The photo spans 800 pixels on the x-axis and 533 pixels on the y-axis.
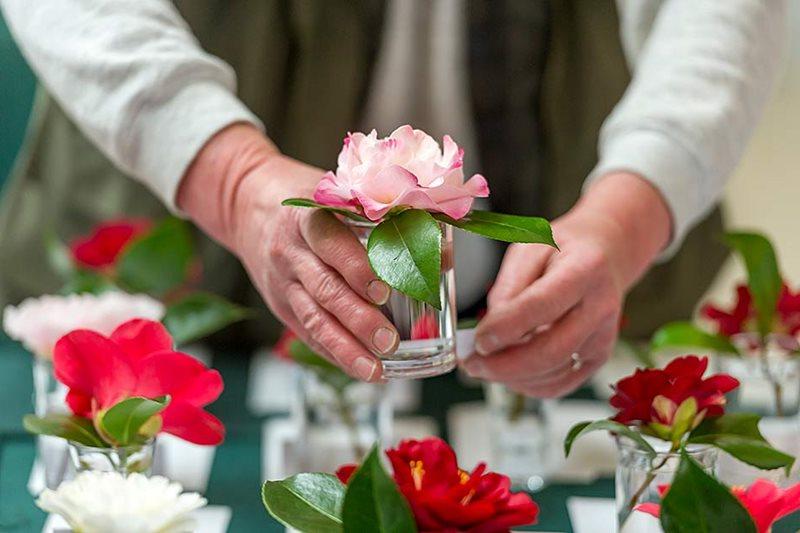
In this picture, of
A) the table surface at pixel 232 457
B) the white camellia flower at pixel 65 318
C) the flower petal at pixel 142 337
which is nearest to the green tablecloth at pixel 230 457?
the table surface at pixel 232 457

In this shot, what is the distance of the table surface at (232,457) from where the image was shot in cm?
88

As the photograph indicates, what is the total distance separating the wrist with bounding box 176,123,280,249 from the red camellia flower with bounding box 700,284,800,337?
392 millimetres

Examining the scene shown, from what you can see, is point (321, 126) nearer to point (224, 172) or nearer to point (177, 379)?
point (224, 172)

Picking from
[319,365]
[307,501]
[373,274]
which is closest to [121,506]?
[307,501]

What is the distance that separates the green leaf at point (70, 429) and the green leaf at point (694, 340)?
1.59 ft

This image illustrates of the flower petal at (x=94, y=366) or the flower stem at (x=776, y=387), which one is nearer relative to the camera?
the flower petal at (x=94, y=366)

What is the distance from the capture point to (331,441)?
99 cm

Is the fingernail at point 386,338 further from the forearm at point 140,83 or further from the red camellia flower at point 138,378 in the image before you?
the forearm at point 140,83

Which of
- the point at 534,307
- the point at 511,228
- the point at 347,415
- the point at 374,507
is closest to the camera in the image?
the point at 374,507

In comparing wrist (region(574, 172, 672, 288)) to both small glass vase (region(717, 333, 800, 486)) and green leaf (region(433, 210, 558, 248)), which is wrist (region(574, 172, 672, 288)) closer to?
small glass vase (region(717, 333, 800, 486))

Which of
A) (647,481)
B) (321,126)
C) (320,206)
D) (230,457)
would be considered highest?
(320,206)

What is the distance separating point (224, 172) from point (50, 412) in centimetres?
20

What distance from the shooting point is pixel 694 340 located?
0.99 metres

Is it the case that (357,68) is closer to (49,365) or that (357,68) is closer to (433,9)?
(433,9)
